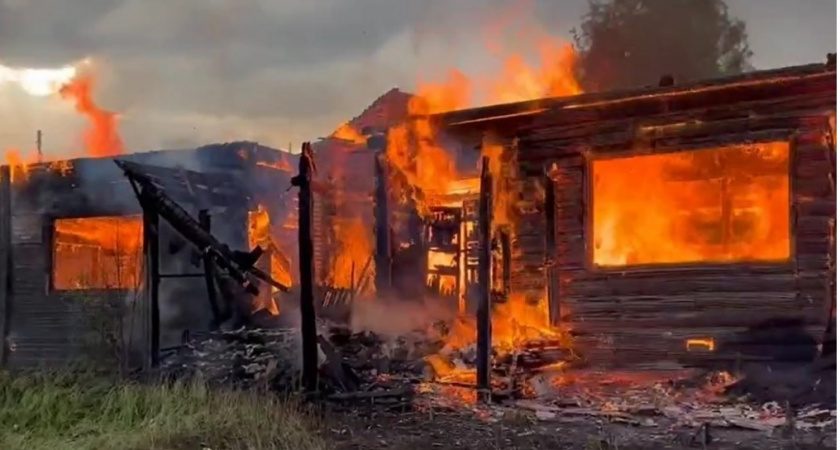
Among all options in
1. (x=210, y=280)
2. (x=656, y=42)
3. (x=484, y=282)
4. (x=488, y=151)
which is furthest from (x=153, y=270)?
(x=656, y=42)

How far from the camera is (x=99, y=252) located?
685 cm

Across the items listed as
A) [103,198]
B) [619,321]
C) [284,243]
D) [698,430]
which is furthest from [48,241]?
[698,430]

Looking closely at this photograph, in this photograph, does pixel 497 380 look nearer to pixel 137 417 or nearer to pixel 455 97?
pixel 455 97

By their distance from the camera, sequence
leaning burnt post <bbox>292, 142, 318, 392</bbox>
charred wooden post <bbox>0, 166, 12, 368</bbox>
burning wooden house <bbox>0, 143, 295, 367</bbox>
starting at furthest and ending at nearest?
charred wooden post <bbox>0, 166, 12, 368</bbox> → burning wooden house <bbox>0, 143, 295, 367</bbox> → leaning burnt post <bbox>292, 142, 318, 392</bbox>

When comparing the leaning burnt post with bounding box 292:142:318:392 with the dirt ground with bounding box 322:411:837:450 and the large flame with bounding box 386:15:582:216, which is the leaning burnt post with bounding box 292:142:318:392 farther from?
the large flame with bounding box 386:15:582:216

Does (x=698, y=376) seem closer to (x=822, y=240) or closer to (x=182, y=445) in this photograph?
(x=822, y=240)

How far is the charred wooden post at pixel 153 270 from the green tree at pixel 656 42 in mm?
2907

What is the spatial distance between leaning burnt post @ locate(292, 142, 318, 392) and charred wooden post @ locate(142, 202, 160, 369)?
3.55 feet

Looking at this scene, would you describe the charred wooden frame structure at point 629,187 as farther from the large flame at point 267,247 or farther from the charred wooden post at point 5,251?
the charred wooden post at point 5,251

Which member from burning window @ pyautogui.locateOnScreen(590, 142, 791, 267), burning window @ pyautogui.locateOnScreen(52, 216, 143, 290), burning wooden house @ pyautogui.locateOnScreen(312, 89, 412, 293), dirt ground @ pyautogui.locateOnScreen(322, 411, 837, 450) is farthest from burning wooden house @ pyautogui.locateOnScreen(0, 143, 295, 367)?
burning window @ pyautogui.locateOnScreen(590, 142, 791, 267)

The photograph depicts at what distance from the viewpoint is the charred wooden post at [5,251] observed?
718 centimetres

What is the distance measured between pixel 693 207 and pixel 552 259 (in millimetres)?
782

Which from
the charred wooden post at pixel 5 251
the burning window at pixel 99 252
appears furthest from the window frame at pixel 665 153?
the charred wooden post at pixel 5 251

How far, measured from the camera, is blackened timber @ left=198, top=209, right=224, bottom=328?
6.43 m
